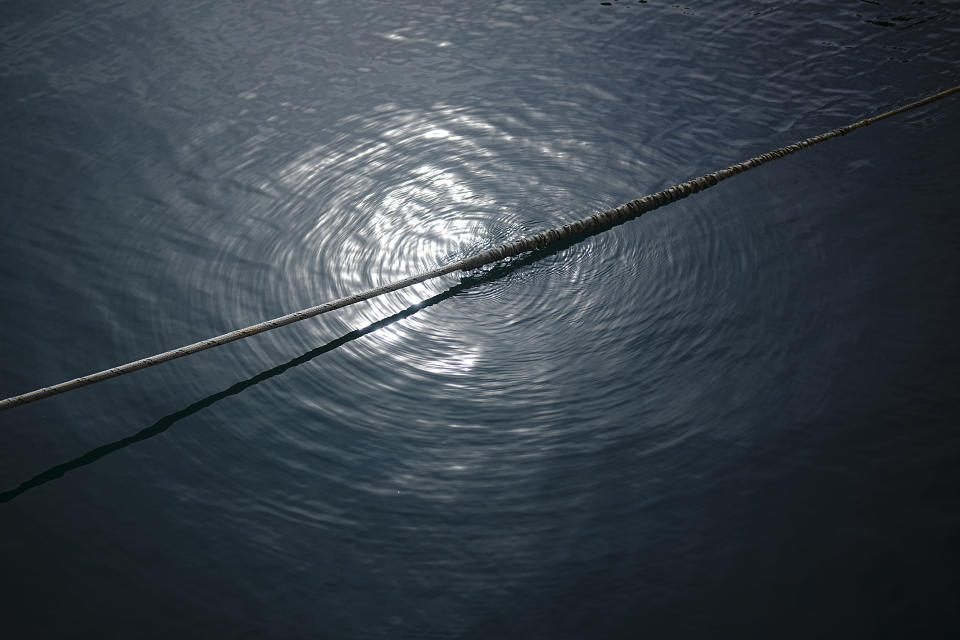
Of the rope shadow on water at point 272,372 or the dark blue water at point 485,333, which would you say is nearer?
the dark blue water at point 485,333

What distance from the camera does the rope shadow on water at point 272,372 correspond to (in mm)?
1872

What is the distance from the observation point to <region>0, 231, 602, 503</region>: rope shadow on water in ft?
6.14

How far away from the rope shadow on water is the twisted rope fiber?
32mm

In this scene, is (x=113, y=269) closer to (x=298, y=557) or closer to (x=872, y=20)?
(x=298, y=557)

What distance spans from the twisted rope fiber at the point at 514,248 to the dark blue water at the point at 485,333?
45mm

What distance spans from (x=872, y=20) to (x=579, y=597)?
2.88m

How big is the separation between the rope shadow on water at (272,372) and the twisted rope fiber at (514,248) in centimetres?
3

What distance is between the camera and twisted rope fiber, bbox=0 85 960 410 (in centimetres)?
193

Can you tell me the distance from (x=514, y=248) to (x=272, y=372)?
2.57 ft

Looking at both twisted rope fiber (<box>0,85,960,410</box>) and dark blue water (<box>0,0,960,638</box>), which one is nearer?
dark blue water (<box>0,0,960,638</box>)

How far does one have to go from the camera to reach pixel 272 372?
2125 mm

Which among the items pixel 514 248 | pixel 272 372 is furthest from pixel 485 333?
pixel 272 372

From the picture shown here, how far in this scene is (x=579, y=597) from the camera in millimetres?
1596

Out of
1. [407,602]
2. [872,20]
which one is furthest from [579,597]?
[872,20]
